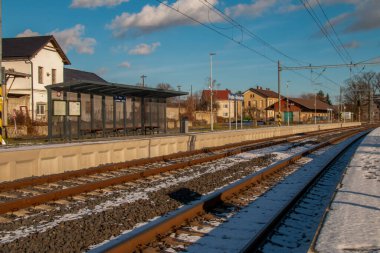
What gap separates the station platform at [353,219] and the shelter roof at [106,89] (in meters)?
17.5

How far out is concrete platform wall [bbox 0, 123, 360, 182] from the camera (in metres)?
12.1

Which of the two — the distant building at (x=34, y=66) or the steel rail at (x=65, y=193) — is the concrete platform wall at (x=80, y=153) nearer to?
the steel rail at (x=65, y=193)

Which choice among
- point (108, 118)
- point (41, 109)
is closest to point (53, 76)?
point (41, 109)

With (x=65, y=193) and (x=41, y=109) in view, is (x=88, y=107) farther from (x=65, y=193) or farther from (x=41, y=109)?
(x=41, y=109)

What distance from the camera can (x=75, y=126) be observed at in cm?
2698

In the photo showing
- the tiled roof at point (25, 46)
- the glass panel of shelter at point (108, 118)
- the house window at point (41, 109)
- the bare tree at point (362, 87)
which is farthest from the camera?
the bare tree at point (362, 87)

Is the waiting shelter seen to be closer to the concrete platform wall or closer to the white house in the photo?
the concrete platform wall

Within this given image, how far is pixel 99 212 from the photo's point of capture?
8.11 metres

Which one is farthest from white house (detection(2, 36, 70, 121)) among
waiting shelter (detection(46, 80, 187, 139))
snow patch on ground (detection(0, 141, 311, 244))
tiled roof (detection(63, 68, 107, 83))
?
snow patch on ground (detection(0, 141, 311, 244))

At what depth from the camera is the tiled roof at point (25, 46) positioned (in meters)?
49.2

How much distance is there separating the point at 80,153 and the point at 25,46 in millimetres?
40514

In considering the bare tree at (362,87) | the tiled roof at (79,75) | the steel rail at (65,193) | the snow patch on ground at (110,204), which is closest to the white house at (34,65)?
the tiled roof at (79,75)

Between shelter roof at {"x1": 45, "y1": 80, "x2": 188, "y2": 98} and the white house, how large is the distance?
1677 centimetres

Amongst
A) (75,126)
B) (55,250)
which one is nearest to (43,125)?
(75,126)
